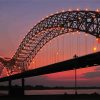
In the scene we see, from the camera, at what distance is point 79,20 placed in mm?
76562

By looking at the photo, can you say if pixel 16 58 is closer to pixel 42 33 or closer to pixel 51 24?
pixel 42 33

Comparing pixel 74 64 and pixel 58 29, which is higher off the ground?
pixel 58 29

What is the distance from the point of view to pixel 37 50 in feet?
358

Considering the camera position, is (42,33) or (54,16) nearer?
(54,16)

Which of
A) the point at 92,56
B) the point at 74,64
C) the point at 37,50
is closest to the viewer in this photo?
the point at 92,56

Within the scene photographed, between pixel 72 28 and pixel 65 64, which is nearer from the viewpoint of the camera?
pixel 65 64

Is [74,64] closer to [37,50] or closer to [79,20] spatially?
[79,20]

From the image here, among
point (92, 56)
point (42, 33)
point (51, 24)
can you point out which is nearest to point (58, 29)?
point (51, 24)

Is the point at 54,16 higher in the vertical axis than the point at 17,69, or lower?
higher

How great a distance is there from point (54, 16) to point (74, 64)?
16.7m

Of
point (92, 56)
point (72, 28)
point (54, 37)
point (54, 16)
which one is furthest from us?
point (54, 37)

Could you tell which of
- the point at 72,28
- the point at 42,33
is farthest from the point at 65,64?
the point at 42,33

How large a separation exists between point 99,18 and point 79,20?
5.51 metres

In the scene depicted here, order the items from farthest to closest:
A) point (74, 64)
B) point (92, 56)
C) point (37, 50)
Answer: point (37, 50) → point (74, 64) → point (92, 56)
